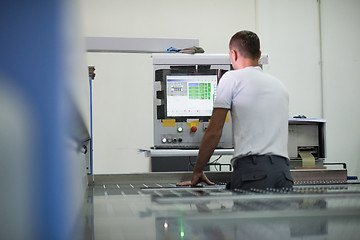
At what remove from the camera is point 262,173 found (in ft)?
5.82

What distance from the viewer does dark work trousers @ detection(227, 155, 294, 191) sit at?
1.75 meters

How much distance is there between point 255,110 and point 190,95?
104cm

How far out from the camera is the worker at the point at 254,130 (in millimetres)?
1775

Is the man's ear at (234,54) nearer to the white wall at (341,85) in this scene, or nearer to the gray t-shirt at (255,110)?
the gray t-shirt at (255,110)

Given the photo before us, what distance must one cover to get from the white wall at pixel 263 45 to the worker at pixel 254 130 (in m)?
3.17

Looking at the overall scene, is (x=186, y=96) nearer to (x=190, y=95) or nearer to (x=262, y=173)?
(x=190, y=95)

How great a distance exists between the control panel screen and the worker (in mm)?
853

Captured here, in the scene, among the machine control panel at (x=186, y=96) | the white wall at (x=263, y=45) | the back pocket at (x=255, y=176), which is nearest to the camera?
the back pocket at (x=255, y=176)

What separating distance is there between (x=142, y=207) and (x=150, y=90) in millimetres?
4537

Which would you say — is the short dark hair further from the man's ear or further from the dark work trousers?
the dark work trousers

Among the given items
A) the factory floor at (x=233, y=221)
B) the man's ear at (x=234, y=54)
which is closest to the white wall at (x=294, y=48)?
the man's ear at (x=234, y=54)

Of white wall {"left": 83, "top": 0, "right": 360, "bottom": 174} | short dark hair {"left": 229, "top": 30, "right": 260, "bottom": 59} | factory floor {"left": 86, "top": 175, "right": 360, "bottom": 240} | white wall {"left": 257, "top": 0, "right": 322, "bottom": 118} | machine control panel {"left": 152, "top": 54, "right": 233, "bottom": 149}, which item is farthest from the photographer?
white wall {"left": 257, "top": 0, "right": 322, "bottom": 118}

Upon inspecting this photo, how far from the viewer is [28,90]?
0.83 feet

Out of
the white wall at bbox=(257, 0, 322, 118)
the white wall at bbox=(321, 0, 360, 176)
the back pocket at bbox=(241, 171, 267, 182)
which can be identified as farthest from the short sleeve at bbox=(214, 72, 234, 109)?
the white wall at bbox=(321, 0, 360, 176)
